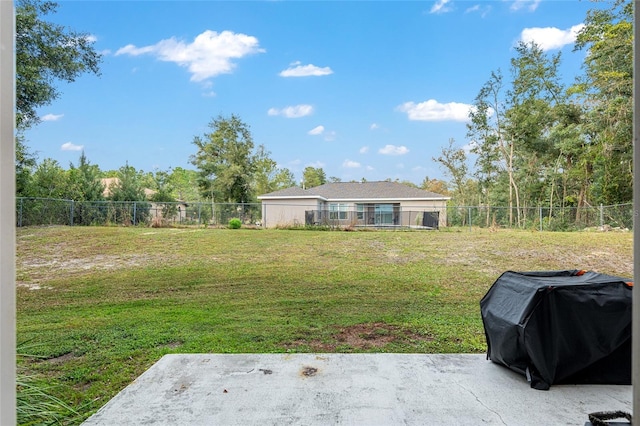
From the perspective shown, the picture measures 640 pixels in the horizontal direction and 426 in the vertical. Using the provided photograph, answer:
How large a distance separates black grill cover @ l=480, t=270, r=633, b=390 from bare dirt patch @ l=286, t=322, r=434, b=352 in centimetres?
137

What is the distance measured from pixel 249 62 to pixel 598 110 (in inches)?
288

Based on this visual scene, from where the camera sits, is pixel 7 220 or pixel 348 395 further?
pixel 348 395

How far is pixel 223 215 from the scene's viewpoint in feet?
34.6

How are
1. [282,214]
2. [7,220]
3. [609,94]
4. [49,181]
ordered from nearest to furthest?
[7,220], [609,94], [49,181], [282,214]

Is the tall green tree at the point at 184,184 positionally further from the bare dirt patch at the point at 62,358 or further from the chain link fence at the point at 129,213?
the bare dirt patch at the point at 62,358

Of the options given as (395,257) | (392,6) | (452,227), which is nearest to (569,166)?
(452,227)

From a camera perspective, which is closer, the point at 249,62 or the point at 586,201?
the point at 249,62

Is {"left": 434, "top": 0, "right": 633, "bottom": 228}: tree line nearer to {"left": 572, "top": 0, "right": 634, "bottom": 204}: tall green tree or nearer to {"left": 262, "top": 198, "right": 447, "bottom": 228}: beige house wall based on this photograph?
{"left": 572, "top": 0, "right": 634, "bottom": 204}: tall green tree

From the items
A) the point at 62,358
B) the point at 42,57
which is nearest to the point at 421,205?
the point at 42,57

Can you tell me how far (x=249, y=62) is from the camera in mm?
7562

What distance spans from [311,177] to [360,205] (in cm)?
699

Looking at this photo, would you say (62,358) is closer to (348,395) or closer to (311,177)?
(348,395)

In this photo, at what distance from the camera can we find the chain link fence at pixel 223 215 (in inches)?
315

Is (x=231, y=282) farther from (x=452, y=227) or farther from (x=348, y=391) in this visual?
(x=452, y=227)
